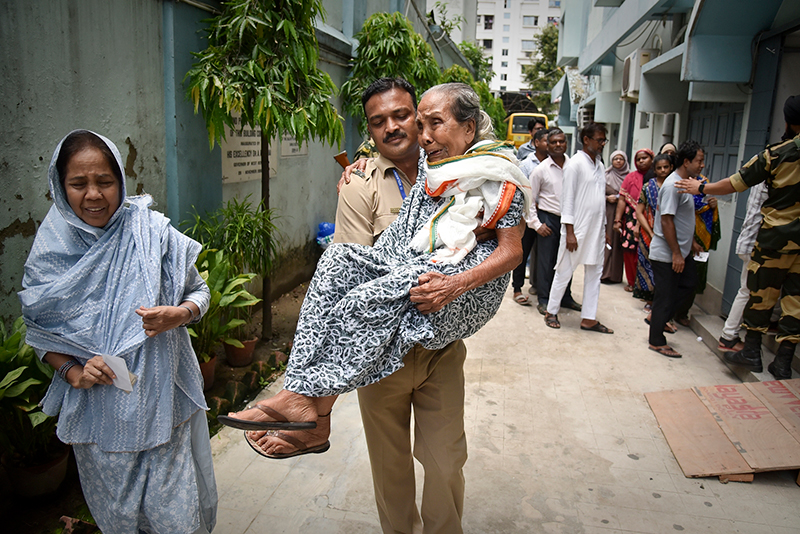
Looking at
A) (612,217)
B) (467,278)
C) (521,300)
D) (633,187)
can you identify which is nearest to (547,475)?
Answer: (467,278)

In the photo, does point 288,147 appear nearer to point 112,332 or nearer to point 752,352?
point 112,332

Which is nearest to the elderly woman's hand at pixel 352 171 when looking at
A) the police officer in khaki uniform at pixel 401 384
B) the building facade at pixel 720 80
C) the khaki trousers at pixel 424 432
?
the police officer in khaki uniform at pixel 401 384

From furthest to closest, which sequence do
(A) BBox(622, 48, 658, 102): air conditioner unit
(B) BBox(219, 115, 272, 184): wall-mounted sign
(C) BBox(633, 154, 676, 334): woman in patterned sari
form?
(A) BBox(622, 48, 658, 102): air conditioner unit < (C) BBox(633, 154, 676, 334): woman in patterned sari < (B) BBox(219, 115, 272, 184): wall-mounted sign

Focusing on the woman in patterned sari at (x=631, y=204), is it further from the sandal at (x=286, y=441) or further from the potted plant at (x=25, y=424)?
the potted plant at (x=25, y=424)

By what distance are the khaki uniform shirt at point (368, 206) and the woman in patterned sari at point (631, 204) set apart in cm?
517

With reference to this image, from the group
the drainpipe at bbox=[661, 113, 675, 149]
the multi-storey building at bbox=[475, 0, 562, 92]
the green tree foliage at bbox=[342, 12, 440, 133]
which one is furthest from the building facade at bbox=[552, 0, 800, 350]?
the multi-storey building at bbox=[475, 0, 562, 92]

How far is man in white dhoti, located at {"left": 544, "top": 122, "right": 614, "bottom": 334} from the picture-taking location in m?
5.14

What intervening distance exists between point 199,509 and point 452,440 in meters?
1.03

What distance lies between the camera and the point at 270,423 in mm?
1678

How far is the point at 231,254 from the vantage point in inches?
160

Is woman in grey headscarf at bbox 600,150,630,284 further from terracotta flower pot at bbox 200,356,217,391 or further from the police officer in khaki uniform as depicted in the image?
the police officer in khaki uniform

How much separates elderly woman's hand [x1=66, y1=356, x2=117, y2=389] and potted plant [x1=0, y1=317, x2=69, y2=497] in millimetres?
644

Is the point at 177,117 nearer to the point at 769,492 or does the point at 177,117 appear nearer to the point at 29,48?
the point at 29,48

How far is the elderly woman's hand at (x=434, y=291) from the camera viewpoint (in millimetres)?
1726
